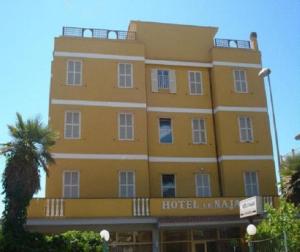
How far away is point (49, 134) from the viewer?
22.6 metres

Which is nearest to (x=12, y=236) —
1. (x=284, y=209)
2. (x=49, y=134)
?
(x=49, y=134)

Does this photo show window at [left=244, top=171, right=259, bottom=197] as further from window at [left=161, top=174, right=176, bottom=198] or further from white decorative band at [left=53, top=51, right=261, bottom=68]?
white decorative band at [left=53, top=51, right=261, bottom=68]

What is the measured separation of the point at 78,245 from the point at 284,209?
28.4 feet

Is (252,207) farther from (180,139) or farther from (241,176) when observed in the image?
(180,139)

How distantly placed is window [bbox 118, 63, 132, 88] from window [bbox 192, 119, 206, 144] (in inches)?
192

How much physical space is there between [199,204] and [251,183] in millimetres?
5262

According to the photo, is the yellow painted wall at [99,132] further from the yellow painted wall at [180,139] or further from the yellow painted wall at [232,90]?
the yellow painted wall at [232,90]

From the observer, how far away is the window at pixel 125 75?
99.8 feet

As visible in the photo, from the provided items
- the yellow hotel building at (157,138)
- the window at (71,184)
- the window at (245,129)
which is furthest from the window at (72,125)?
the window at (245,129)

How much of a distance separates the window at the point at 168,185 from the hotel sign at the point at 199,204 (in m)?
3.00

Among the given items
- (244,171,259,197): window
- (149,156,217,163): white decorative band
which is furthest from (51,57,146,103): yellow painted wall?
(244,171,259,197): window

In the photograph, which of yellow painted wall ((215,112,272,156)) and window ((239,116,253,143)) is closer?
yellow painted wall ((215,112,272,156))

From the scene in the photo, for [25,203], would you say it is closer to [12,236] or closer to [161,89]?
[12,236]

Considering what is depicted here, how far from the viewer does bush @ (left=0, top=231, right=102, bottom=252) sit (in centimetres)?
1970
